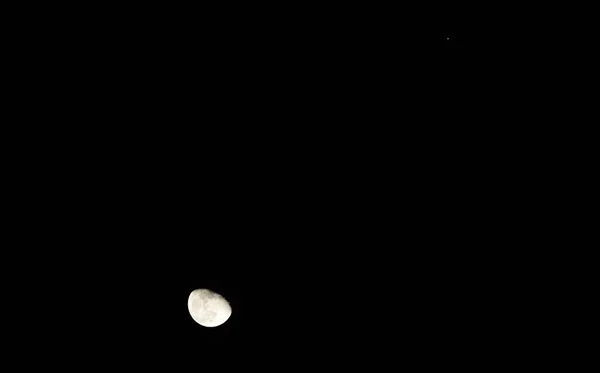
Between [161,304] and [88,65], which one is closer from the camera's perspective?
[88,65]

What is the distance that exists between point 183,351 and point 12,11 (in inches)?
65.5

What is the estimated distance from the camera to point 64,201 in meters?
1.58

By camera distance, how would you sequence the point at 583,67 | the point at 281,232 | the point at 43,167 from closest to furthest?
the point at 583,67, the point at 43,167, the point at 281,232

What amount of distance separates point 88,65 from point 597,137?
2165 mm

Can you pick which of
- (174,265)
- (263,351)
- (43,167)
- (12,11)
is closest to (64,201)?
(43,167)

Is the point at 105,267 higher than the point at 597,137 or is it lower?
lower

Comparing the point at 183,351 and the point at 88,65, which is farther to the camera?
the point at 183,351

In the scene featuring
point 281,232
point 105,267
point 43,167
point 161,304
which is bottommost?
point 161,304

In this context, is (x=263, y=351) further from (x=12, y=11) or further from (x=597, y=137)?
(x=12, y=11)

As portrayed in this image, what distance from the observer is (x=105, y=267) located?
1625 mm

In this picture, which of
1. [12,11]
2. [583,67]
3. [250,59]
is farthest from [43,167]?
[583,67]

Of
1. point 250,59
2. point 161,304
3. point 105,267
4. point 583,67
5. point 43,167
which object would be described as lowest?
point 161,304

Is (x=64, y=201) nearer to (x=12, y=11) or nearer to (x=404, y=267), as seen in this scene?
(x=12, y=11)

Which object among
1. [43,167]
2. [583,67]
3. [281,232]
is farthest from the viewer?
[281,232]
